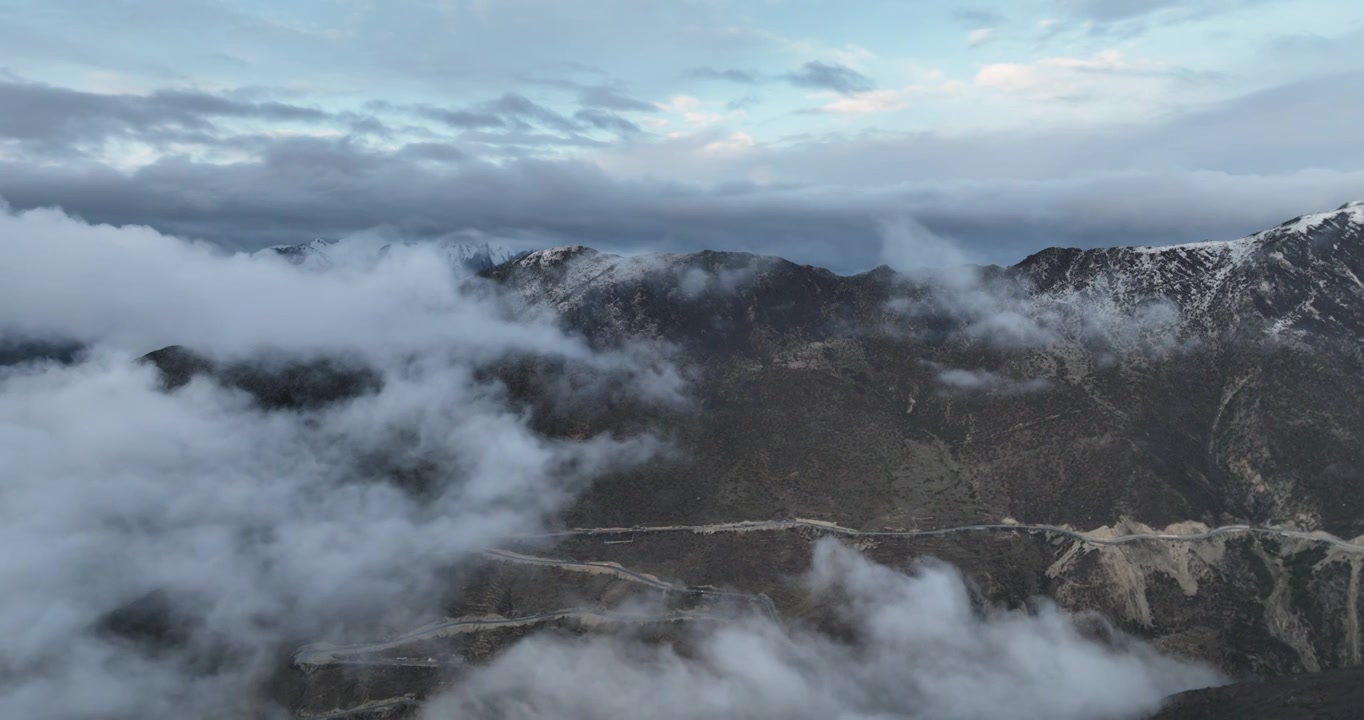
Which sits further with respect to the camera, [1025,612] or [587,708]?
[1025,612]

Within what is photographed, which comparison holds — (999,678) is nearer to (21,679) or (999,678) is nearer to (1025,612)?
(1025,612)

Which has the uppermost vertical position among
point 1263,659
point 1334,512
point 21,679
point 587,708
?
point 1334,512

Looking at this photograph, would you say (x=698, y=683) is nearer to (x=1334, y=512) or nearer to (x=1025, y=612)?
(x=1025, y=612)

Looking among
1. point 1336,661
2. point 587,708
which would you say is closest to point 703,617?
point 587,708

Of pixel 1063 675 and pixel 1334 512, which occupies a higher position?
pixel 1334 512

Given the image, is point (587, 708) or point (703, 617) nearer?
point (587, 708)

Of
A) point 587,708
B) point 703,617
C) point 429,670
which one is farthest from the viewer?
point 703,617

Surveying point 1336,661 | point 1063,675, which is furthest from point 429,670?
point 1336,661

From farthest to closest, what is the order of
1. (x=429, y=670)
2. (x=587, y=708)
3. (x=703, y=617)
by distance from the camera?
(x=703, y=617), (x=429, y=670), (x=587, y=708)

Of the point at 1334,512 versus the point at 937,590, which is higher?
the point at 1334,512
